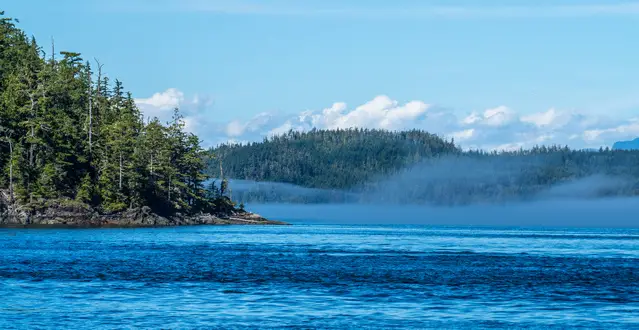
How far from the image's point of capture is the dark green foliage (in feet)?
518

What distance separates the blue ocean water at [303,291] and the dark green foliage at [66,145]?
63.4 metres

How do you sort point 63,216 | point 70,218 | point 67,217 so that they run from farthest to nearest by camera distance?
point 70,218 → point 67,217 → point 63,216

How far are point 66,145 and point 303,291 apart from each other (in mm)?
115230

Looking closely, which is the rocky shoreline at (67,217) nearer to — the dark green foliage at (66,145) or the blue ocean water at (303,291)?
the dark green foliage at (66,145)

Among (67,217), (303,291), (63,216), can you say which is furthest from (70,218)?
(303,291)

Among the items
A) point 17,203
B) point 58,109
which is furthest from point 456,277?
point 58,109

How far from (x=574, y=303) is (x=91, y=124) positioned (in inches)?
5592

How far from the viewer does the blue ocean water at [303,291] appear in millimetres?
45500

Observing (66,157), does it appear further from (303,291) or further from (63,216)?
(303,291)

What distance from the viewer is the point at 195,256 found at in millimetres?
95250

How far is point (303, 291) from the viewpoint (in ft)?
195

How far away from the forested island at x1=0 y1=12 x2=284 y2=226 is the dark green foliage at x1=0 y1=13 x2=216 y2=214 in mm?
183

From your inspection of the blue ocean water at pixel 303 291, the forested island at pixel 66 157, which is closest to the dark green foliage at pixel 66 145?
the forested island at pixel 66 157

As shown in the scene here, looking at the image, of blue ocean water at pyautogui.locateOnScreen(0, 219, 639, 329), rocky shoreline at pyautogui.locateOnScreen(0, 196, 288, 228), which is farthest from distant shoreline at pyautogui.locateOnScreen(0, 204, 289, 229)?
blue ocean water at pyautogui.locateOnScreen(0, 219, 639, 329)
